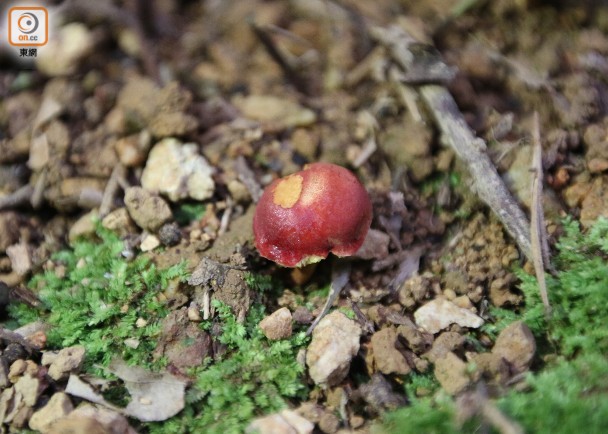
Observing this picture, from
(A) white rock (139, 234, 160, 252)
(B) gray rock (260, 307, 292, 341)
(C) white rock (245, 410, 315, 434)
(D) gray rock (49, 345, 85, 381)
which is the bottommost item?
(D) gray rock (49, 345, 85, 381)

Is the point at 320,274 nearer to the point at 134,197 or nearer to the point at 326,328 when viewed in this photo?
the point at 326,328

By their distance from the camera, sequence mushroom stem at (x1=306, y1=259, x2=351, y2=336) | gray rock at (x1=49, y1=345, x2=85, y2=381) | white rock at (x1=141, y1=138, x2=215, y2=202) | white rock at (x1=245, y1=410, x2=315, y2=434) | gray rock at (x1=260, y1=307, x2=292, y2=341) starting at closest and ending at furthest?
white rock at (x1=245, y1=410, x2=315, y2=434) < gray rock at (x1=49, y1=345, x2=85, y2=381) < gray rock at (x1=260, y1=307, x2=292, y2=341) < mushroom stem at (x1=306, y1=259, x2=351, y2=336) < white rock at (x1=141, y1=138, x2=215, y2=202)

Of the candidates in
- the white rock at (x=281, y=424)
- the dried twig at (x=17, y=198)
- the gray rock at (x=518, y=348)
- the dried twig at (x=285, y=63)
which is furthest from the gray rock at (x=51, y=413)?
the dried twig at (x=285, y=63)

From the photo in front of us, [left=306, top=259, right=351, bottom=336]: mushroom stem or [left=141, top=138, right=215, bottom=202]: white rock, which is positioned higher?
[left=141, top=138, right=215, bottom=202]: white rock

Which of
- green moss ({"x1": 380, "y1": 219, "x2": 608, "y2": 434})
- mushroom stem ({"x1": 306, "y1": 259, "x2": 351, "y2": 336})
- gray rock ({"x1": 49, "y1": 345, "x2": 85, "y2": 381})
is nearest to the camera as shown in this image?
green moss ({"x1": 380, "y1": 219, "x2": 608, "y2": 434})

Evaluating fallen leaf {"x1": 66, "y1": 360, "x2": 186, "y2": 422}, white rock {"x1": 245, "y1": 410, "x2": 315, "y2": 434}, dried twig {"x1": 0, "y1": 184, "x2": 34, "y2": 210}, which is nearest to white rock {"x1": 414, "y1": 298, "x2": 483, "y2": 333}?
white rock {"x1": 245, "y1": 410, "x2": 315, "y2": 434}

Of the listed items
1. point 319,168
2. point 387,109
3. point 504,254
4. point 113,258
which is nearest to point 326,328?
point 319,168

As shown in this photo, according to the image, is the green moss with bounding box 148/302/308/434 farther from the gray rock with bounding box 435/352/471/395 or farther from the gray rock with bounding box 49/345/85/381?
the gray rock with bounding box 435/352/471/395
